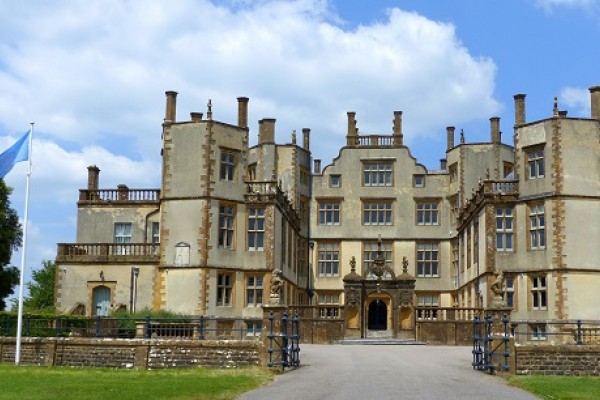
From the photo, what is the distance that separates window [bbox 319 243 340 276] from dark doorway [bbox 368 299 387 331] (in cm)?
425

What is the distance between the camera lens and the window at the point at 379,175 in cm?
5588

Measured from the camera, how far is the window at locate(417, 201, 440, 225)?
55.3 meters

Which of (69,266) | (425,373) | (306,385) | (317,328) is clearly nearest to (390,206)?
(317,328)

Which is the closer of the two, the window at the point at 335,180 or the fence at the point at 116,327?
the fence at the point at 116,327

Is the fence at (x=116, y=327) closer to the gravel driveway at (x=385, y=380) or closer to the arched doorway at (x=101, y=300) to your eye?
the gravel driveway at (x=385, y=380)

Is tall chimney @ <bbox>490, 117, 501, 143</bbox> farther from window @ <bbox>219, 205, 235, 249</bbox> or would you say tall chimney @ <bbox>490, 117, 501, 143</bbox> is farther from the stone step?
window @ <bbox>219, 205, 235, 249</bbox>

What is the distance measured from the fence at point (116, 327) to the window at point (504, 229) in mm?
12377

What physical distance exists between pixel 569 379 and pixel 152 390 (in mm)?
11335

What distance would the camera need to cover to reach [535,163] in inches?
1588

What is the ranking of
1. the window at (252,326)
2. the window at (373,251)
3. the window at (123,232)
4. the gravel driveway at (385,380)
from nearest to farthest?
the gravel driveway at (385,380)
the window at (252,326)
the window at (123,232)
the window at (373,251)

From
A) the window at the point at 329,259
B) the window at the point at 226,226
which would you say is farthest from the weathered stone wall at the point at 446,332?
the window at the point at 329,259

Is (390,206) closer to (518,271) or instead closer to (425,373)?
(518,271)

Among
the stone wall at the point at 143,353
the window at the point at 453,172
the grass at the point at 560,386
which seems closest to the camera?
the grass at the point at 560,386

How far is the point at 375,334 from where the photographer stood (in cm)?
4725
